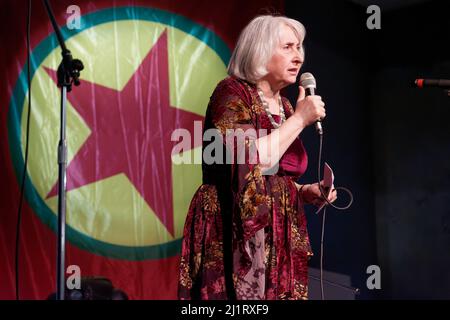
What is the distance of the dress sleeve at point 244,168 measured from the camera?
5.56 feet

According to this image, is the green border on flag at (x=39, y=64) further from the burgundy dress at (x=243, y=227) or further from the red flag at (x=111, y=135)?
the burgundy dress at (x=243, y=227)

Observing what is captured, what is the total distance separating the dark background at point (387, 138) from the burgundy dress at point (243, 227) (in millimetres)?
1987

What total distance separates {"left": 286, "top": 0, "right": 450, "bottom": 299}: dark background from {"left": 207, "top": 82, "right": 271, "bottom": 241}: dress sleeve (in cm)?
207

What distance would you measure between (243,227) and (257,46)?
23.4 inches

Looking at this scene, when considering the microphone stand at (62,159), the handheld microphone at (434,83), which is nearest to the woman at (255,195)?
the microphone stand at (62,159)

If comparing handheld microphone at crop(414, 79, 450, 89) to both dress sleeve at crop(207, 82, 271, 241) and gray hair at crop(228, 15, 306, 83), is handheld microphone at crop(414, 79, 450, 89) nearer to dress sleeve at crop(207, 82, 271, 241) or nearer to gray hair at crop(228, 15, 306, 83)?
gray hair at crop(228, 15, 306, 83)

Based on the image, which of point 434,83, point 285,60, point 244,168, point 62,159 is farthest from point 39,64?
point 434,83

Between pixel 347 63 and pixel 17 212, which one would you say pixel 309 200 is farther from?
pixel 347 63

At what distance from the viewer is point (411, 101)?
13.8ft

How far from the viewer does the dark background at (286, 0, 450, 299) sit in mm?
3988

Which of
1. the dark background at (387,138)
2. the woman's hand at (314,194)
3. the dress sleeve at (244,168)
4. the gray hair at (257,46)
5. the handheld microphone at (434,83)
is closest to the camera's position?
the dress sleeve at (244,168)

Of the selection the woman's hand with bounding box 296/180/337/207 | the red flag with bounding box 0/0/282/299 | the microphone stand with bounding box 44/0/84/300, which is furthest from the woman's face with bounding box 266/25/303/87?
the red flag with bounding box 0/0/282/299
